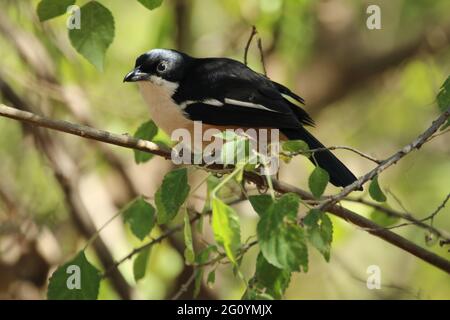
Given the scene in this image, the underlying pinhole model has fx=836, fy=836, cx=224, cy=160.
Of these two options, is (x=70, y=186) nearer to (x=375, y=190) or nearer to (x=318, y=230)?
(x=375, y=190)

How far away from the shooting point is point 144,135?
364 cm

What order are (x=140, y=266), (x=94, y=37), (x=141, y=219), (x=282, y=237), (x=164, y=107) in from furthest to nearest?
(x=164, y=107), (x=140, y=266), (x=141, y=219), (x=94, y=37), (x=282, y=237)

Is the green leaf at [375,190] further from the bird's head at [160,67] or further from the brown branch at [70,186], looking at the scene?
the brown branch at [70,186]

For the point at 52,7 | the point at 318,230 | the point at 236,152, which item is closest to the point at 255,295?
the point at 318,230

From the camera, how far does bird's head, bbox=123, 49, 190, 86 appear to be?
167 inches

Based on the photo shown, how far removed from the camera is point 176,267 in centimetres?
557

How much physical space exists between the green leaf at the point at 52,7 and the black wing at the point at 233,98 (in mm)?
1186

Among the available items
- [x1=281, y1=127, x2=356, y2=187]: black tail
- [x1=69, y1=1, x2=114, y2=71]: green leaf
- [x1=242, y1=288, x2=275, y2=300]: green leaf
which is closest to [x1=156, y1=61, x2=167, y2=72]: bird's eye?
[x1=281, y1=127, x2=356, y2=187]: black tail

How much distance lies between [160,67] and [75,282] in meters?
1.56

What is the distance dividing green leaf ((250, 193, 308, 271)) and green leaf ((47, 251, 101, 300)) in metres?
0.99
